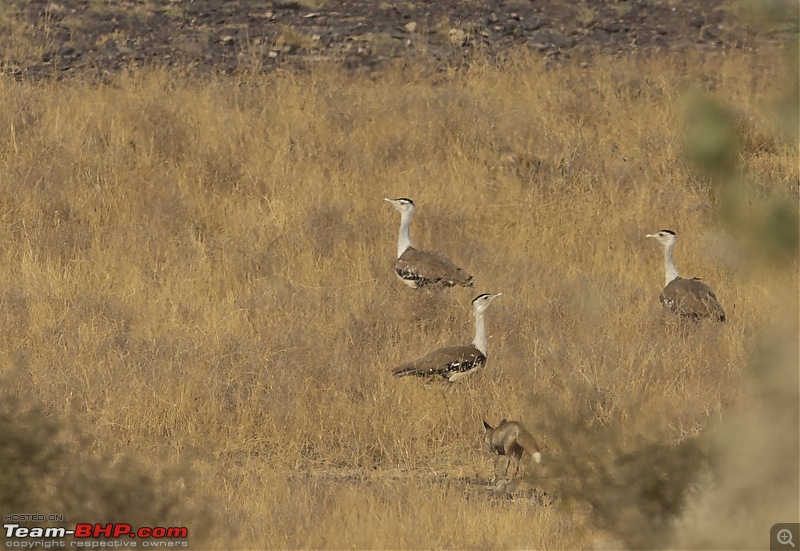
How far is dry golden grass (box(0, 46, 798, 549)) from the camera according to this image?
23.6ft

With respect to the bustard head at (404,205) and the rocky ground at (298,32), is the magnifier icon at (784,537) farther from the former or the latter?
the rocky ground at (298,32)

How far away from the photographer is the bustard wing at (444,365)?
814 centimetres

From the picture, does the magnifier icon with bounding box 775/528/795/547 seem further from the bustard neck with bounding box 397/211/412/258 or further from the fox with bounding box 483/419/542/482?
the bustard neck with bounding box 397/211/412/258

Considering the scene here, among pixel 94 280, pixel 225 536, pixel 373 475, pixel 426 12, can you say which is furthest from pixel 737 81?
pixel 225 536

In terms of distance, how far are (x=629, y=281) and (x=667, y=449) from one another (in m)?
4.62

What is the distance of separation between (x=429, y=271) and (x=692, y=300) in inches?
73.0

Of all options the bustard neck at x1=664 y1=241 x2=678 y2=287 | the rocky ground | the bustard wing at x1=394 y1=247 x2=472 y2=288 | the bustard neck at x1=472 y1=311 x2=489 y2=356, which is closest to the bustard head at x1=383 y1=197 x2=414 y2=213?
the bustard wing at x1=394 y1=247 x2=472 y2=288

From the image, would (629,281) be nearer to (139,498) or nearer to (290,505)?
(290,505)

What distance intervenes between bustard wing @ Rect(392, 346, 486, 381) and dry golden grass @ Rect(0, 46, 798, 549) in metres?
0.07

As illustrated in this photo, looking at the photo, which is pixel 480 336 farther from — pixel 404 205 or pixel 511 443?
pixel 404 205

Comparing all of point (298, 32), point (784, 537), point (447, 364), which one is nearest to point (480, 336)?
point (447, 364)

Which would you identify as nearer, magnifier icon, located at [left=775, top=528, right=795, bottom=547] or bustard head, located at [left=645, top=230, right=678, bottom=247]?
magnifier icon, located at [left=775, top=528, right=795, bottom=547]

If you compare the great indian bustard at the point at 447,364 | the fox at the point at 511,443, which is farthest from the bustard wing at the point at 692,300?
the fox at the point at 511,443

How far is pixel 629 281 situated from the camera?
1079cm
